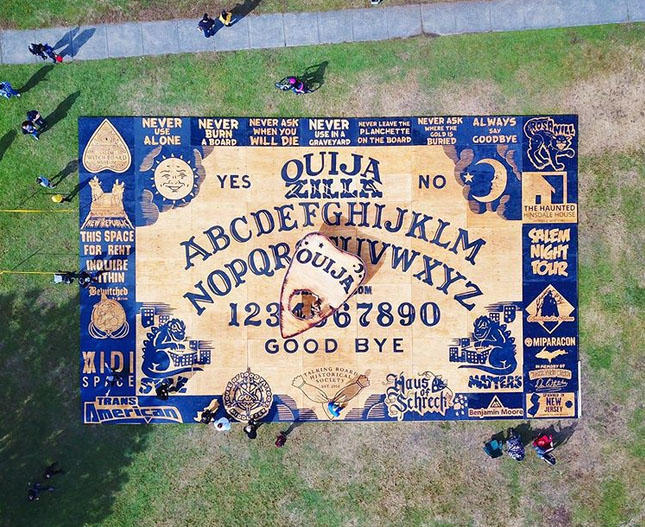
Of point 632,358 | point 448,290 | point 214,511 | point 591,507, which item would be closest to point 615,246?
point 632,358

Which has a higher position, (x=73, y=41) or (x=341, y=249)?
(x=73, y=41)

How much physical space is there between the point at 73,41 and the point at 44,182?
174 inches

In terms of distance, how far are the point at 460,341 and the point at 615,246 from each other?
5545 millimetres

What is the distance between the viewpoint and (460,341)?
17297 mm

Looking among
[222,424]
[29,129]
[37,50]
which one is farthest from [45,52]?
[222,424]

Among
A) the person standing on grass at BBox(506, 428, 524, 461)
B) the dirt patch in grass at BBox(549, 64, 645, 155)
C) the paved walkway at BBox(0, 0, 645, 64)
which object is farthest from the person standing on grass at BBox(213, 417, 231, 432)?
the dirt patch in grass at BBox(549, 64, 645, 155)

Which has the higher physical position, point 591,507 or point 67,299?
point 67,299

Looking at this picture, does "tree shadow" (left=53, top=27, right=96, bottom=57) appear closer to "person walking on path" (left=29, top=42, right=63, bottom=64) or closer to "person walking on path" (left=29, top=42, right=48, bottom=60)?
"person walking on path" (left=29, top=42, right=63, bottom=64)

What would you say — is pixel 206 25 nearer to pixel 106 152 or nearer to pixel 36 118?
pixel 106 152

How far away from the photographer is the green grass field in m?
17.2

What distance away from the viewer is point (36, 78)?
17344 millimetres

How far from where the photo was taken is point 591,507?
17203mm

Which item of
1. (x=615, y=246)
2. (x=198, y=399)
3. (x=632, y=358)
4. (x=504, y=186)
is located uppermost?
(x=504, y=186)

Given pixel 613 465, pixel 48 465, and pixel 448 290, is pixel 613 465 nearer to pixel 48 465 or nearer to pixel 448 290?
pixel 448 290
